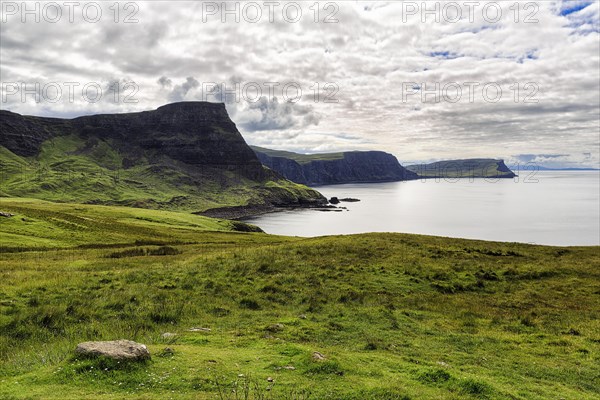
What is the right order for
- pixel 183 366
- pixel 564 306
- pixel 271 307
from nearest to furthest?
pixel 183 366 < pixel 271 307 < pixel 564 306

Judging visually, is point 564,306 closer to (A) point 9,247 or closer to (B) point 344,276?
(B) point 344,276

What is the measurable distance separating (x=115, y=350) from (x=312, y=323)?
1097 centimetres

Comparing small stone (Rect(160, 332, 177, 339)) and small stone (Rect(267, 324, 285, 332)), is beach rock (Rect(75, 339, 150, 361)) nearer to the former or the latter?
small stone (Rect(160, 332, 177, 339))

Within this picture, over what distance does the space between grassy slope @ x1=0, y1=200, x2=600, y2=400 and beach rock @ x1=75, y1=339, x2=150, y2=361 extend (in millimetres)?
351

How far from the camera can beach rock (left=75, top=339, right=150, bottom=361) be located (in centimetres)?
1142

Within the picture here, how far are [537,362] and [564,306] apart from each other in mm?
13375

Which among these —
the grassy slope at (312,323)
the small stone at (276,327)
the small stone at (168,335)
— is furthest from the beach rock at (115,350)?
the small stone at (276,327)

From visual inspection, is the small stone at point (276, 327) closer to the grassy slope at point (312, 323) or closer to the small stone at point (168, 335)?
the grassy slope at point (312, 323)

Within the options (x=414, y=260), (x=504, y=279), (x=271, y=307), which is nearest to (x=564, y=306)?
(x=504, y=279)

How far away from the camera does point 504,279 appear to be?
33188mm

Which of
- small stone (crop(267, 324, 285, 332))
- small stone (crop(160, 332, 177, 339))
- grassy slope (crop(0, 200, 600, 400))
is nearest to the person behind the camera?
grassy slope (crop(0, 200, 600, 400))

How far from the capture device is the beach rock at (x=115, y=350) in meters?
11.4

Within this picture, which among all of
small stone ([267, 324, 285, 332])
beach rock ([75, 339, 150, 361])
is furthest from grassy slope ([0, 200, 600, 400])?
beach rock ([75, 339, 150, 361])

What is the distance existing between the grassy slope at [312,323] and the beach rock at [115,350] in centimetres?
35
